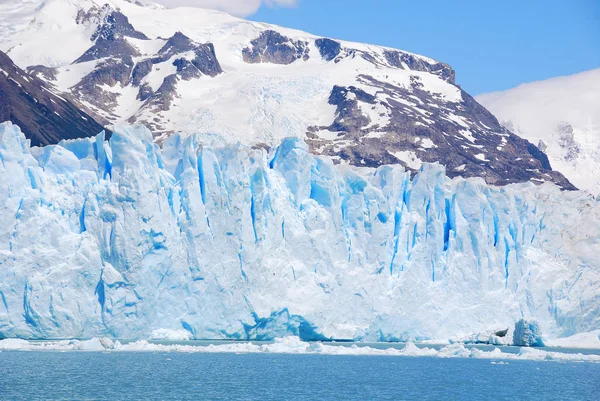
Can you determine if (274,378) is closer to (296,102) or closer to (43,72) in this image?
(296,102)

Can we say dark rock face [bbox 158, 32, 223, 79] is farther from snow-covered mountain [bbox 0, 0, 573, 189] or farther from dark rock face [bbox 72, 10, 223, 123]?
snow-covered mountain [bbox 0, 0, 573, 189]

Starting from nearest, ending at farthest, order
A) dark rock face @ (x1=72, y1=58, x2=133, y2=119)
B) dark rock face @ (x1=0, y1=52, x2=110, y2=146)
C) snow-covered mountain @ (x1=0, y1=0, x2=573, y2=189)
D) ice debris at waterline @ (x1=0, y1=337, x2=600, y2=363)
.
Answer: ice debris at waterline @ (x1=0, y1=337, x2=600, y2=363) < dark rock face @ (x1=0, y1=52, x2=110, y2=146) < snow-covered mountain @ (x1=0, y1=0, x2=573, y2=189) < dark rock face @ (x1=72, y1=58, x2=133, y2=119)

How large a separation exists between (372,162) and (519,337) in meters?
97.3

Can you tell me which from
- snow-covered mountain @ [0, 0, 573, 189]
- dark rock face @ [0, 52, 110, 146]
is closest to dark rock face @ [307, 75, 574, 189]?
snow-covered mountain @ [0, 0, 573, 189]

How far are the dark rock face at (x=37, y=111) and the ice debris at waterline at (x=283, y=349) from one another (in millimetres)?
78522

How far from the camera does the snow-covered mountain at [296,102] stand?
5891 inches

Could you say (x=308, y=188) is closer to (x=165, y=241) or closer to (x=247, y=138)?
(x=165, y=241)

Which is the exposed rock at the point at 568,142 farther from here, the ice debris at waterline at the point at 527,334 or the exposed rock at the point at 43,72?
the ice debris at waterline at the point at 527,334

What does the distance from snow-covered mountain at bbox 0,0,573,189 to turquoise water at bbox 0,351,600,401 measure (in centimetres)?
8964

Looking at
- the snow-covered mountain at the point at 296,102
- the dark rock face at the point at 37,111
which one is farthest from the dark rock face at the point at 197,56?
the dark rock face at the point at 37,111

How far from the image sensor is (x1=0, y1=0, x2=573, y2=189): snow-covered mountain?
150m

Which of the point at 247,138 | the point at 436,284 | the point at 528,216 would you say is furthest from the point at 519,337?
the point at 247,138

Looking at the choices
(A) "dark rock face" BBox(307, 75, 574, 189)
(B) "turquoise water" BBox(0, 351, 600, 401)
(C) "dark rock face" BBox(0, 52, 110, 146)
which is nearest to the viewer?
(B) "turquoise water" BBox(0, 351, 600, 401)

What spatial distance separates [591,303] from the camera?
5472cm
